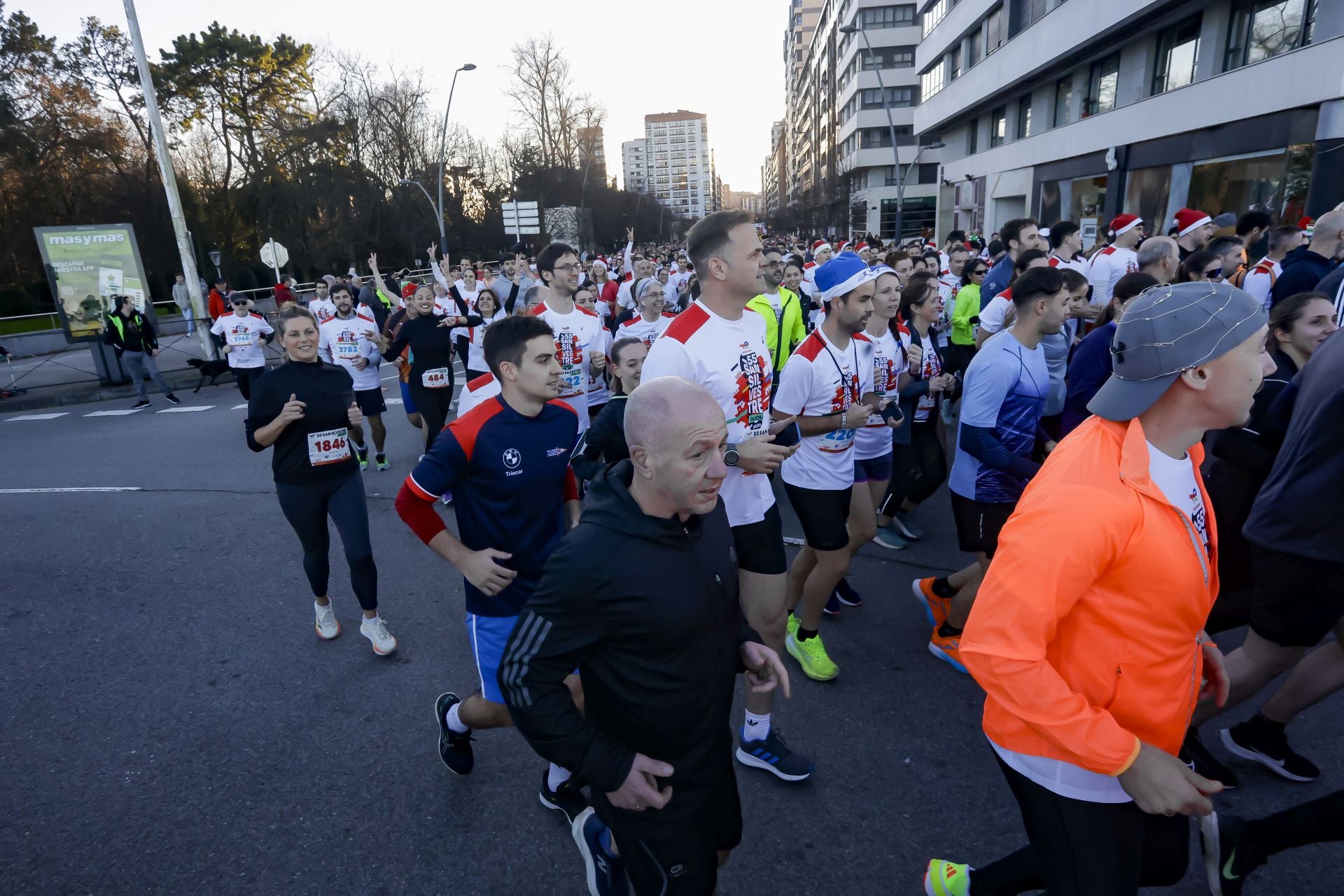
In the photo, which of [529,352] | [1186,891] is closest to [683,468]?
[529,352]

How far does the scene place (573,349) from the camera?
6223 millimetres

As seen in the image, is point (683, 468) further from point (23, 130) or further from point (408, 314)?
point (23, 130)

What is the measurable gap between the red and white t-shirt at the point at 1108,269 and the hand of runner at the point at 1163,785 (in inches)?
286

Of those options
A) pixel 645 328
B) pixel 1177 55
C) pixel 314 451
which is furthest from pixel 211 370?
pixel 1177 55

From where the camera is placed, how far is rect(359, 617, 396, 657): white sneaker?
4.39 m

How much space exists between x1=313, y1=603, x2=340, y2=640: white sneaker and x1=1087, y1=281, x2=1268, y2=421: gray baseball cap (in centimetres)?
447

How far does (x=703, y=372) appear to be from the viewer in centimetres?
315

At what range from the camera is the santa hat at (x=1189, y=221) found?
Result: 896 cm

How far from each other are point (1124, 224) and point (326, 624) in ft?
30.1

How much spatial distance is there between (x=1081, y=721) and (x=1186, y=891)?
1661 mm

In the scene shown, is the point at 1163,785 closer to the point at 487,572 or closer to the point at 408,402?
the point at 487,572

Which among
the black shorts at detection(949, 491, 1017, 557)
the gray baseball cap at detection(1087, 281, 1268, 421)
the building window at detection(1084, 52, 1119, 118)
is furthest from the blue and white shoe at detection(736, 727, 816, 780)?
the building window at detection(1084, 52, 1119, 118)

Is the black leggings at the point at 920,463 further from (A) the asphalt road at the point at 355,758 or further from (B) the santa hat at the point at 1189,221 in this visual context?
(B) the santa hat at the point at 1189,221

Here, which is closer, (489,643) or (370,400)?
(489,643)
